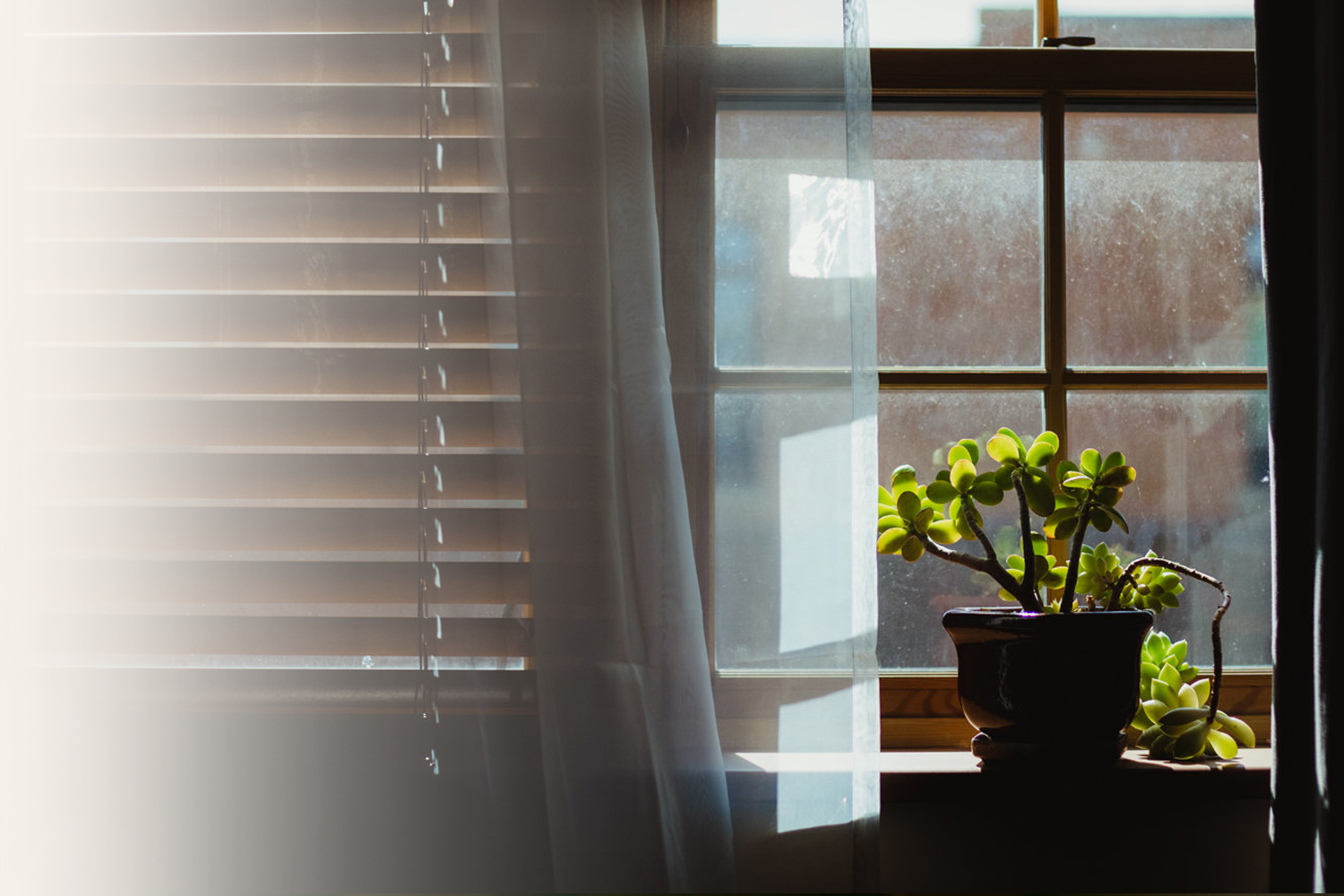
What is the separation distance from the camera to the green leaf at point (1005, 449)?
106 cm

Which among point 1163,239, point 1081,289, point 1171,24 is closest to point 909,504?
point 1081,289

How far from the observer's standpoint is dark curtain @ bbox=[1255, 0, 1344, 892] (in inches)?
36.5

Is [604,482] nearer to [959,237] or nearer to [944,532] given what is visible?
[944,532]

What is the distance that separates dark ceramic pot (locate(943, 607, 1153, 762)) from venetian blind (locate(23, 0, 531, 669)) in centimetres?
50

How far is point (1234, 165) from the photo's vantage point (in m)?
1.28

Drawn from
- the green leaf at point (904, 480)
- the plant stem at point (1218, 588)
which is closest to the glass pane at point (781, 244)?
the green leaf at point (904, 480)

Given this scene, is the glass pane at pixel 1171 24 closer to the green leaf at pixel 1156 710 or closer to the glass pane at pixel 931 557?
the glass pane at pixel 931 557

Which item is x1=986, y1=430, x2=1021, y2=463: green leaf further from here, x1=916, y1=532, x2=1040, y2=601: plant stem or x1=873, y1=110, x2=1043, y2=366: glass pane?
x1=873, y1=110, x2=1043, y2=366: glass pane

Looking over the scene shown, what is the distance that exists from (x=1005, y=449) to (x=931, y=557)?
0.23m

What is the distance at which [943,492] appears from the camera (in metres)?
1.06

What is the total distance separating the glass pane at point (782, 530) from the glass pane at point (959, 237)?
291mm

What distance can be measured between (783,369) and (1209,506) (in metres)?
0.63

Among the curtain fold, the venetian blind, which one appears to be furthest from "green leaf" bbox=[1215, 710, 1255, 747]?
the venetian blind

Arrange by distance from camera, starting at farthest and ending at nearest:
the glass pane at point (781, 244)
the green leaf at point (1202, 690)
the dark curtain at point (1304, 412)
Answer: the green leaf at point (1202, 690)
the glass pane at point (781, 244)
the dark curtain at point (1304, 412)
